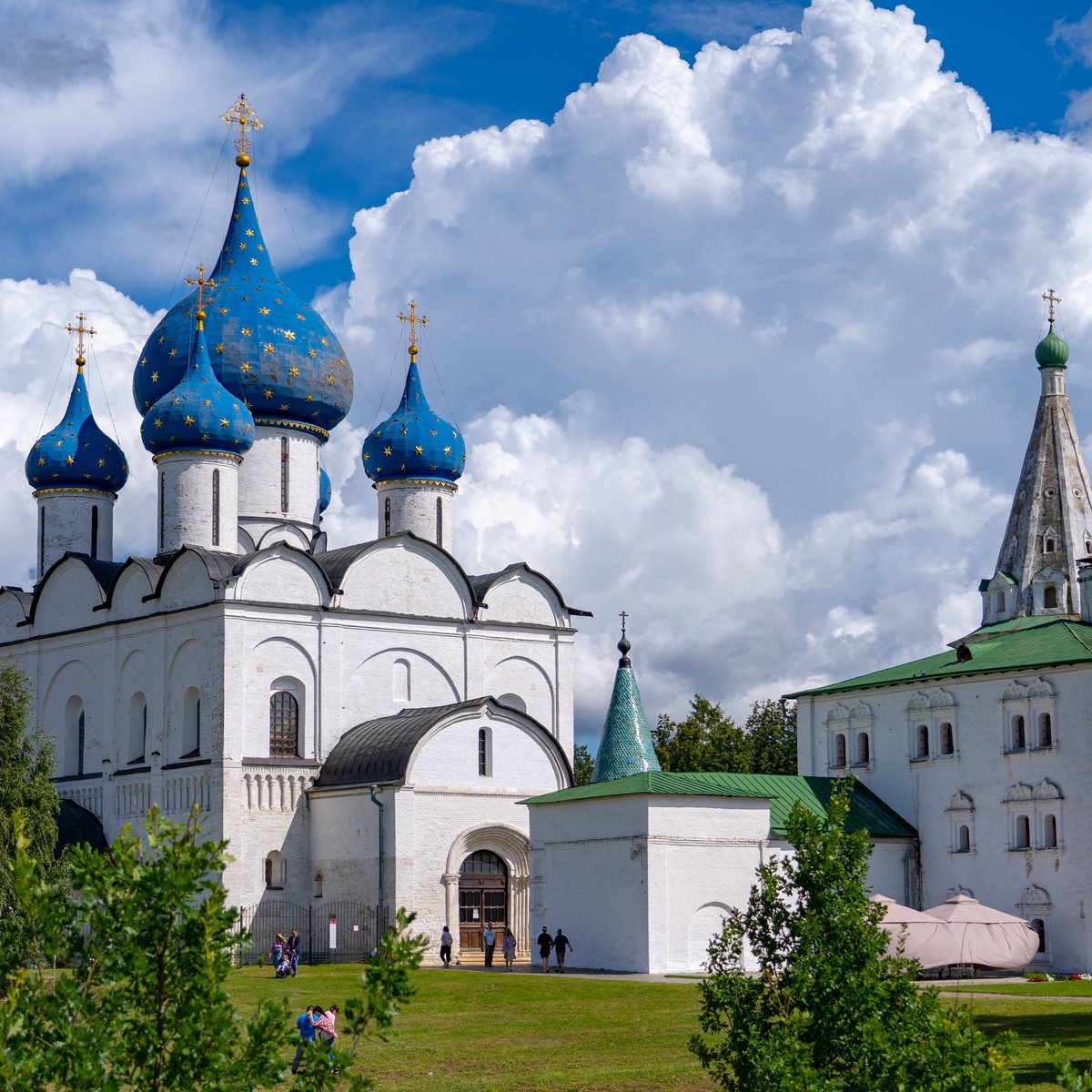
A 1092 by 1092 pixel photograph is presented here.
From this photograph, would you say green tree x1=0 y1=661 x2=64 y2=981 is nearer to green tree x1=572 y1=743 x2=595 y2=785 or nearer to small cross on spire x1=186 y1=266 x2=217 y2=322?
small cross on spire x1=186 y1=266 x2=217 y2=322

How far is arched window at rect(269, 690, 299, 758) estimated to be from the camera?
28.9 meters

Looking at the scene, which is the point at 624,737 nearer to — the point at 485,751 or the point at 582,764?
the point at 485,751

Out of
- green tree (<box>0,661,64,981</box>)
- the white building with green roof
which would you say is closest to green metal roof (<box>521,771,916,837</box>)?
the white building with green roof

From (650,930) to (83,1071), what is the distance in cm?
1926

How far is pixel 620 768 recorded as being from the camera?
32688 mm

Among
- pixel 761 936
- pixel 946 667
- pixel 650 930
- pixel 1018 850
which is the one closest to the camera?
pixel 761 936

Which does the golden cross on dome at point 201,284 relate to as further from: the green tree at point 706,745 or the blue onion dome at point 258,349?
the green tree at point 706,745

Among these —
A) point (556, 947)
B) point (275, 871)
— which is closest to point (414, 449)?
point (275, 871)

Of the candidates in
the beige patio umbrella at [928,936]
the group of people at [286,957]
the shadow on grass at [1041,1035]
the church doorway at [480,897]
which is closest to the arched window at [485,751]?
the church doorway at [480,897]

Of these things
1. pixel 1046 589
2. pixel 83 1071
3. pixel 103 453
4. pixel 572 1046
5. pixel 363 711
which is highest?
pixel 103 453

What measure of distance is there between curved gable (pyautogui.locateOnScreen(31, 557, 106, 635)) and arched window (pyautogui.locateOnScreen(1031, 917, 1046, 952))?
53.5 ft

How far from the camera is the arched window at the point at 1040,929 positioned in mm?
25609

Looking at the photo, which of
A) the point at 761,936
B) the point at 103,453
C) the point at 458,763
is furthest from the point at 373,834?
the point at 761,936

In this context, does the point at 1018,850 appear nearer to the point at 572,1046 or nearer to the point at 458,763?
the point at 458,763
